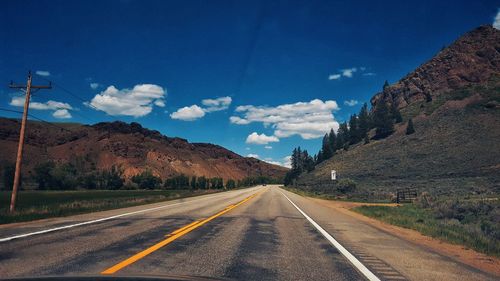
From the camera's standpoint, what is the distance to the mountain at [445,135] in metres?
54.2

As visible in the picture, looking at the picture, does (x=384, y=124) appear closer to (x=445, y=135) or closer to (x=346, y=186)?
(x=445, y=135)

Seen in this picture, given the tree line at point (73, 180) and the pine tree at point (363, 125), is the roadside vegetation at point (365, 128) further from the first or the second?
the tree line at point (73, 180)

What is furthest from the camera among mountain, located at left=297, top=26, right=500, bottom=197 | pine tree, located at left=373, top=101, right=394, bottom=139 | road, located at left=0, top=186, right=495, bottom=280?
pine tree, located at left=373, top=101, right=394, bottom=139

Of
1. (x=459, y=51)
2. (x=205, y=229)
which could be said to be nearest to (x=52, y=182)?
(x=205, y=229)

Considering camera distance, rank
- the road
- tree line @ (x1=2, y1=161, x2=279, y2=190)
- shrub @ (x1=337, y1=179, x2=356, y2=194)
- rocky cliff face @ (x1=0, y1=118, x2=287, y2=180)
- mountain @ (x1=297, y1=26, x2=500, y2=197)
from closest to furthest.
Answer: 1. the road
2. shrub @ (x1=337, y1=179, x2=356, y2=194)
3. mountain @ (x1=297, y1=26, x2=500, y2=197)
4. tree line @ (x1=2, y1=161, x2=279, y2=190)
5. rocky cliff face @ (x1=0, y1=118, x2=287, y2=180)

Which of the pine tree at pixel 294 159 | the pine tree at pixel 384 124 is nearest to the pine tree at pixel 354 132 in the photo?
the pine tree at pixel 384 124

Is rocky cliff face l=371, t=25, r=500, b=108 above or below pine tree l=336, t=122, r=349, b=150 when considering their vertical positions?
above

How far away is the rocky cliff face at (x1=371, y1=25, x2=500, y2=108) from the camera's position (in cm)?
Answer: 11919

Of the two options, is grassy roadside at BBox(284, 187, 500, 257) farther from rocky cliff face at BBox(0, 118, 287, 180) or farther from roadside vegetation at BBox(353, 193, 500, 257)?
rocky cliff face at BBox(0, 118, 287, 180)

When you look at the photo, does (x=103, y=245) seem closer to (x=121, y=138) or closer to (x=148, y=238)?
(x=148, y=238)

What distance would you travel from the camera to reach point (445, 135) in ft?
248

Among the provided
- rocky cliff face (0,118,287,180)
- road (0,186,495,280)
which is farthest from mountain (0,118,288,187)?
road (0,186,495,280)

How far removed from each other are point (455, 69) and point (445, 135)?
6248 centimetres

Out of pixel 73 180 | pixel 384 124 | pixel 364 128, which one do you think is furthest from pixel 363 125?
pixel 73 180
